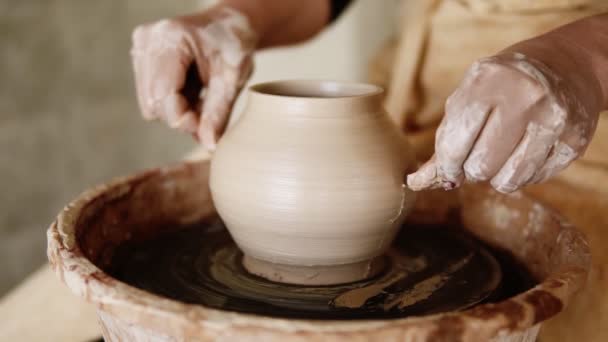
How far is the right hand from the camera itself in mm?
1101

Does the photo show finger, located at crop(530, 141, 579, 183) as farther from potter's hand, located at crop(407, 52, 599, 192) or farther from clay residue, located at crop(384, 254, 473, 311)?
clay residue, located at crop(384, 254, 473, 311)

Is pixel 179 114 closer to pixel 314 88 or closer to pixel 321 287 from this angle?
pixel 314 88

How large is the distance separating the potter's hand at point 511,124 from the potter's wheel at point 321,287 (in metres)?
0.21

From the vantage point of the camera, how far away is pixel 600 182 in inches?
43.1

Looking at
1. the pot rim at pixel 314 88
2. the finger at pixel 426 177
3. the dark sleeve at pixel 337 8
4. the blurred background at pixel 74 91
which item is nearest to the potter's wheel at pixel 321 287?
the finger at pixel 426 177

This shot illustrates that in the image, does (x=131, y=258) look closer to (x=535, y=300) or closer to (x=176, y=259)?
(x=176, y=259)

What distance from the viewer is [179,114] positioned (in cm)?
110

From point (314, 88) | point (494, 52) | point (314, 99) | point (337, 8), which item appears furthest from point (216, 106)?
point (337, 8)

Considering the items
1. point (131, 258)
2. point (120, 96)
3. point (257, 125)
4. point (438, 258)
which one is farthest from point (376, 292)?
point (120, 96)

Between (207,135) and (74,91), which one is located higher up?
(207,135)

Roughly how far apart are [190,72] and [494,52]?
61cm

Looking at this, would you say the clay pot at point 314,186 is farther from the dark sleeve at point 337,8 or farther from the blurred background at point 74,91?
the blurred background at point 74,91

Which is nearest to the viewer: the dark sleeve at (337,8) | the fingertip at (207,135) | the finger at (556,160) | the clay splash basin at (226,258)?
the clay splash basin at (226,258)

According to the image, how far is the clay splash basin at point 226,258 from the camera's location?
0.59 metres
